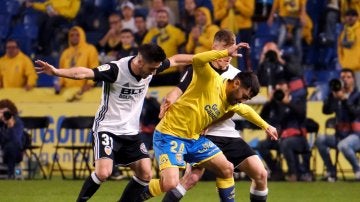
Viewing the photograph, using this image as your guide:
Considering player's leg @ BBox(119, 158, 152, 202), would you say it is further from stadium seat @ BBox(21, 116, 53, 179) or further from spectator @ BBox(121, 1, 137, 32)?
spectator @ BBox(121, 1, 137, 32)

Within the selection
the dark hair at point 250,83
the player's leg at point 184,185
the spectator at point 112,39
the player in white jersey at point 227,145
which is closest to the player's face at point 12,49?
the spectator at point 112,39

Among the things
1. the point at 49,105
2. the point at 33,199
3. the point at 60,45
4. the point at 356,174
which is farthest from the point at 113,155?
the point at 60,45

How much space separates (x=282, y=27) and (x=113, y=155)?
1028cm

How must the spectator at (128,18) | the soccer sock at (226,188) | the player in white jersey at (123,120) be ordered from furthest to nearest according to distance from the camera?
1. the spectator at (128,18)
2. the soccer sock at (226,188)
3. the player in white jersey at (123,120)

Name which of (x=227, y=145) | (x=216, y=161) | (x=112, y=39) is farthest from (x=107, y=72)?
(x=112, y=39)

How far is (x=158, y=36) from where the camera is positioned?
22312 millimetres

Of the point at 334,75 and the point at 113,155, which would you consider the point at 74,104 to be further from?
the point at 113,155

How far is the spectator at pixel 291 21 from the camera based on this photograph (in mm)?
22031

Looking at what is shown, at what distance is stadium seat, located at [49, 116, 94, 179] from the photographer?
21027mm

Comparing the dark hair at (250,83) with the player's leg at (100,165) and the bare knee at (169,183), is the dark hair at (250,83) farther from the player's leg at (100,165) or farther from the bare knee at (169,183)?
the player's leg at (100,165)

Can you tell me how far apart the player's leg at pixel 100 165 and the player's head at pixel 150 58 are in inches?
35.5

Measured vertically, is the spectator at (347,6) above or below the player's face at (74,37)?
above

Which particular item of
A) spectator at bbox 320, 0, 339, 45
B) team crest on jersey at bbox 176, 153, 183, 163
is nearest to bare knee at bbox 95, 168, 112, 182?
team crest on jersey at bbox 176, 153, 183, 163

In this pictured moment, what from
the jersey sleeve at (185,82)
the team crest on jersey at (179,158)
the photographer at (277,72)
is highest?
the jersey sleeve at (185,82)
